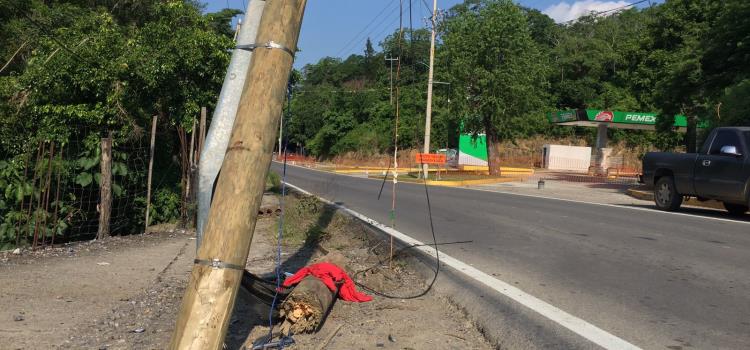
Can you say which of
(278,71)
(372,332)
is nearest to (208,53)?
(372,332)

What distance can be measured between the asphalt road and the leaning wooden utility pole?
3.26 meters

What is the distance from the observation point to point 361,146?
65.9m

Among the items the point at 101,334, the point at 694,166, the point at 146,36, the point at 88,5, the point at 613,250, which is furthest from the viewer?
the point at 88,5

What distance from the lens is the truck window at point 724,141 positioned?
13484 mm

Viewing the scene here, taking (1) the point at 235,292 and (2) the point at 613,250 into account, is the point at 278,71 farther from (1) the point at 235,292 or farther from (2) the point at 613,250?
(2) the point at 613,250

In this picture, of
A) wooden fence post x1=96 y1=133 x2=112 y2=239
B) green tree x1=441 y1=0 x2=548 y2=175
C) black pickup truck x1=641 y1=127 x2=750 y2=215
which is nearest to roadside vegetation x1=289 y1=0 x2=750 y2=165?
green tree x1=441 y1=0 x2=548 y2=175

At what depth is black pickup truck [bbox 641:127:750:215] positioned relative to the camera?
13.1m

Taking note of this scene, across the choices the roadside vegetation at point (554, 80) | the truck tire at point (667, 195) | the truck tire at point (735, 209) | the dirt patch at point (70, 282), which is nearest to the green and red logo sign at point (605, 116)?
the roadside vegetation at point (554, 80)

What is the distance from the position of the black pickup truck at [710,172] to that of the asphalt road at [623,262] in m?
0.78

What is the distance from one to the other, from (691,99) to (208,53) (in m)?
20.4

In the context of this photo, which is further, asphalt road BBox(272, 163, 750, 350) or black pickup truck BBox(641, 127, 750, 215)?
black pickup truck BBox(641, 127, 750, 215)

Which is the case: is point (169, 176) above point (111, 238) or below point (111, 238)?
above

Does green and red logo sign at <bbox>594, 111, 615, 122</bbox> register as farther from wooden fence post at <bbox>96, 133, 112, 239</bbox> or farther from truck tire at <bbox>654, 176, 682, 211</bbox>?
wooden fence post at <bbox>96, 133, 112, 239</bbox>

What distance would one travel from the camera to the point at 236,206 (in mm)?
3000
